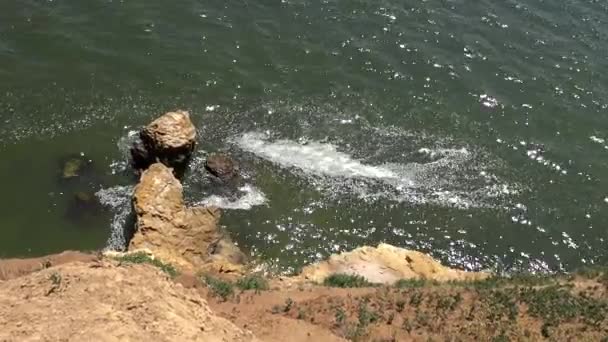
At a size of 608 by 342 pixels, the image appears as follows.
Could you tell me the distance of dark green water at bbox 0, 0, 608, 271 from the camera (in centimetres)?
3027

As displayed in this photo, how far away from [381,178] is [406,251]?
5272 millimetres

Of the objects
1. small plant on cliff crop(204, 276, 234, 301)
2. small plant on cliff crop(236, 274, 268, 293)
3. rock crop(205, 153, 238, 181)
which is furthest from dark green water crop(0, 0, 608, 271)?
small plant on cliff crop(204, 276, 234, 301)

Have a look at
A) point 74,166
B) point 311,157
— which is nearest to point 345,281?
point 311,157

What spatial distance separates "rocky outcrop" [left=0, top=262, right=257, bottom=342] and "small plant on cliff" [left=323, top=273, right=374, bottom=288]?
18.1 feet

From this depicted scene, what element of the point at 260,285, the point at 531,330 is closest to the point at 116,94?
the point at 260,285

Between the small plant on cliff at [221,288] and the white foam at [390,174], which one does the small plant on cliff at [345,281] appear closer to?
the small plant on cliff at [221,288]

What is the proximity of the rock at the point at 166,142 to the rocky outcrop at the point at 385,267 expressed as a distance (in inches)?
317

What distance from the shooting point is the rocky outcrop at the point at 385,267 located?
87.4 ft

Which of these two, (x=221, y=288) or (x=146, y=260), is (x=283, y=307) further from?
(x=146, y=260)

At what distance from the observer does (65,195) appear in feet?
97.7

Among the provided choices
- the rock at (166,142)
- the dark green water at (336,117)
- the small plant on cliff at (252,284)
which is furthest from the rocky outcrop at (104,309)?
the rock at (166,142)

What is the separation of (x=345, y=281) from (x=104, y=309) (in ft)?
32.4

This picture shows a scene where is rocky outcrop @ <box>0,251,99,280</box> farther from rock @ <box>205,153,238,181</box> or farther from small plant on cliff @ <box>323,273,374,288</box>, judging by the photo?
small plant on cliff @ <box>323,273,374,288</box>

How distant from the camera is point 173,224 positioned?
2812 centimetres
